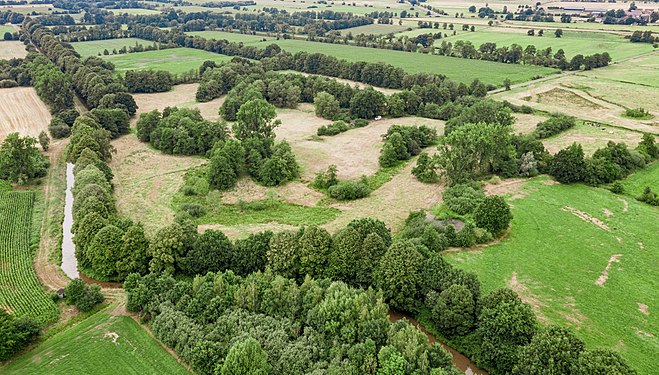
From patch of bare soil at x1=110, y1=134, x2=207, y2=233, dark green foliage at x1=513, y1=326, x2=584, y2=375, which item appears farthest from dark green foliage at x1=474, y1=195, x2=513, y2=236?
patch of bare soil at x1=110, y1=134, x2=207, y2=233

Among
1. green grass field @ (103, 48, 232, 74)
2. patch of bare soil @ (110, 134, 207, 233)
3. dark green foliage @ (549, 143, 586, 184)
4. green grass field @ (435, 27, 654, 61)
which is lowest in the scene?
patch of bare soil @ (110, 134, 207, 233)

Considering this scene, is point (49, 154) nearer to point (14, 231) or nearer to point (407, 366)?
point (14, 231)

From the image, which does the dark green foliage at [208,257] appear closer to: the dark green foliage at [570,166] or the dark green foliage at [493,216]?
the dark green foliage at [493,216]

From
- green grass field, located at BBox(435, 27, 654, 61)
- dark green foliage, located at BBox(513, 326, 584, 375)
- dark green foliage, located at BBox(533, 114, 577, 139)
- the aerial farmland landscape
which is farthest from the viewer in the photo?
green grass field, located at BBox(435, 27, 654, 61)

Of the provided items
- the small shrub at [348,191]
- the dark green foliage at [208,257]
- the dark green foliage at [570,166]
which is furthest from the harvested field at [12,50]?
the dark green foliage at [570,166]

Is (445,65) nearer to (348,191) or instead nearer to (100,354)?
(348,191)

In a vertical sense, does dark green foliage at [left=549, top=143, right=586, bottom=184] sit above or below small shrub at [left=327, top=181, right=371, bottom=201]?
above

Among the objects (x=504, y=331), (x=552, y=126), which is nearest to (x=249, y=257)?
(x=504, y=331)

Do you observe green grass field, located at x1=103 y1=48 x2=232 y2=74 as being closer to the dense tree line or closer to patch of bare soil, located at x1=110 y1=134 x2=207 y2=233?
the dense tree line
